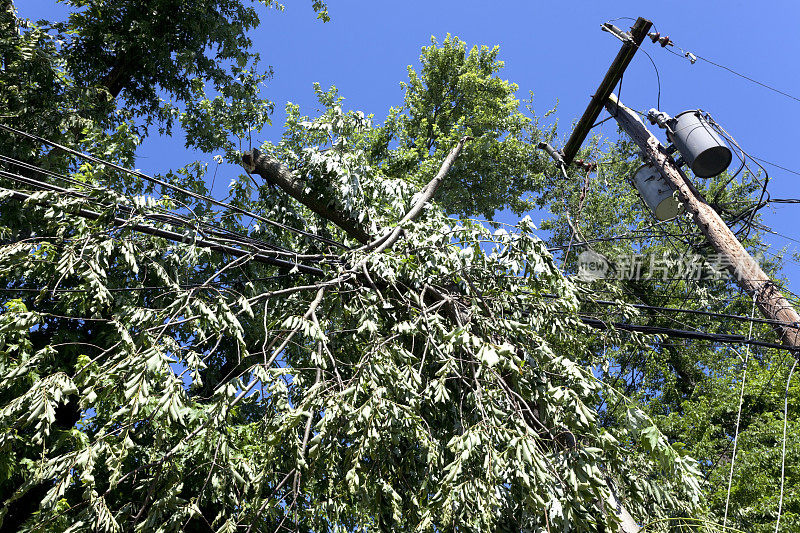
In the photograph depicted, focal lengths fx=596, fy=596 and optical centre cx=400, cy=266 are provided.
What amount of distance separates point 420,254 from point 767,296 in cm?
323

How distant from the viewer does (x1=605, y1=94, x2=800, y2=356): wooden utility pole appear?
5.41m

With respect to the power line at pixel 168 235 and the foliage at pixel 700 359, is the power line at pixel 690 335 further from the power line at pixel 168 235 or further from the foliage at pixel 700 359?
the power line at pixel 168 235

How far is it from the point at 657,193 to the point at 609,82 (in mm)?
1507

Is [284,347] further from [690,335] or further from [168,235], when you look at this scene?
[690,335]

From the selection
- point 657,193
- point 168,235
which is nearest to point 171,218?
point 168,235

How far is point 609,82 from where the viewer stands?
23.3ft

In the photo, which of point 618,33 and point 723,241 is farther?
point 618,33

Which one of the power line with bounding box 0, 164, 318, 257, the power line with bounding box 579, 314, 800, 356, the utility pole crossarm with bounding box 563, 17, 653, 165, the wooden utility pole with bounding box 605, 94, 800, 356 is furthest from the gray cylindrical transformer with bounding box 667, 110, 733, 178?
the power line with bounding box 0, 164, 318, 257

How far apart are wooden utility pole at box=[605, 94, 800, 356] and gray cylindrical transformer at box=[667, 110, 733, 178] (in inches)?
8.8

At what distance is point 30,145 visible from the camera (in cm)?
835

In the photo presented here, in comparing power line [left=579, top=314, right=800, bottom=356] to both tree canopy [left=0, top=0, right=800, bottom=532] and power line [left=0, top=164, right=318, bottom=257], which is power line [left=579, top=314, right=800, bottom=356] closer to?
tree canopy [left=0, top=0, right=800, bottom=532]

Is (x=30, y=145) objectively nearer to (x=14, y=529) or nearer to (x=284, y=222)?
(x=284, y=222)

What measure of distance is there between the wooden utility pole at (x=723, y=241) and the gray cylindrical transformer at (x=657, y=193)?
0.28 feet

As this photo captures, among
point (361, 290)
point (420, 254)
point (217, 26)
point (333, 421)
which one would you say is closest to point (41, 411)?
point (333, 421)
